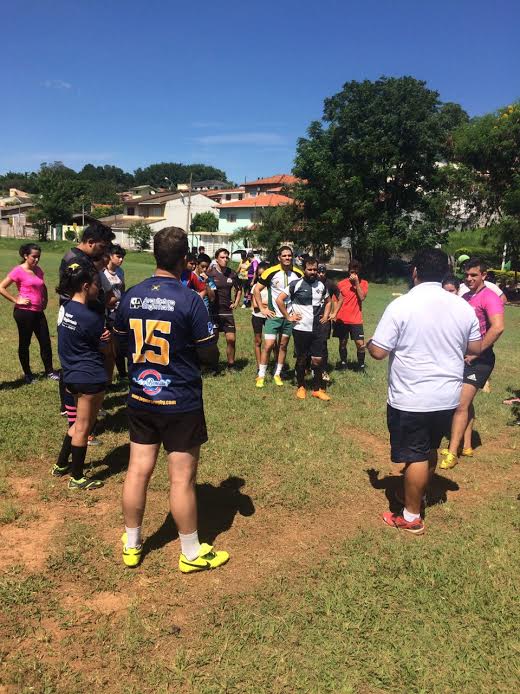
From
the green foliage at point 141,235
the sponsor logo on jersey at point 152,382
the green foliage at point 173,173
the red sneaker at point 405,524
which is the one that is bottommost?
the red sneaker at point 405,524

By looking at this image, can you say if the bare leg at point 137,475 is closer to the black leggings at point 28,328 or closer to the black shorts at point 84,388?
the black shorts at point 84,388

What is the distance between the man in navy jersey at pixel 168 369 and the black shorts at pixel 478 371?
3142mm

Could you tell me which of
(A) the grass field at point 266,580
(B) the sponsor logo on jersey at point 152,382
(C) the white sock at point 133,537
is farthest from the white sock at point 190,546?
(B) the sponsor logo on jersey at point 152,382

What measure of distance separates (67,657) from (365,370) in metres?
6.75

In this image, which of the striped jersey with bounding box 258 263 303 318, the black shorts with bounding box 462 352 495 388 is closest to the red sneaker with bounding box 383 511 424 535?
the black shorts with bounding box 462 352 495 388

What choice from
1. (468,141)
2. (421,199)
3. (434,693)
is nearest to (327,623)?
(434,693)

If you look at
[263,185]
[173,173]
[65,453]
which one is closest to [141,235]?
[263,185]

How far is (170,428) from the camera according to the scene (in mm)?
3072

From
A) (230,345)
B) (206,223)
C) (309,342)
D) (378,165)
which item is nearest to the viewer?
(309,342)

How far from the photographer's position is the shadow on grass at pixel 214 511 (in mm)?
3688

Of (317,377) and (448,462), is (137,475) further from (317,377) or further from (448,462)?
(317,377)

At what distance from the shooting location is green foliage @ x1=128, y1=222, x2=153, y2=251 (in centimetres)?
5153

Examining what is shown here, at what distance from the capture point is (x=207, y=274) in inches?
306

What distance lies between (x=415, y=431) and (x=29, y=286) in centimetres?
528
